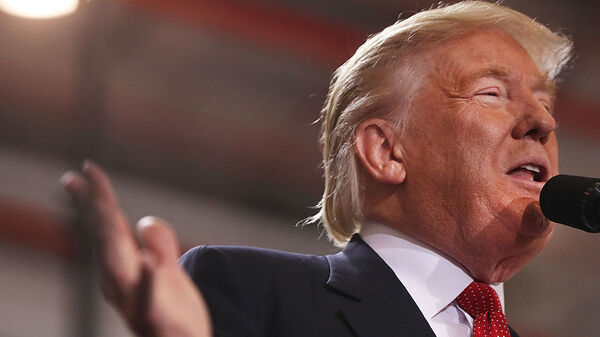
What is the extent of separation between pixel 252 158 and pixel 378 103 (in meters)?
0.57

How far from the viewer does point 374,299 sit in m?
1.60

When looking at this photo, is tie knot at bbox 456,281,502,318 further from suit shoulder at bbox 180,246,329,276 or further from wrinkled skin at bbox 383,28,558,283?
suit shoulder at bbox 180,246,329,276

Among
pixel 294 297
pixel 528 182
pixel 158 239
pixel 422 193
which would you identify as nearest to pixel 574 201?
pixel 528 182

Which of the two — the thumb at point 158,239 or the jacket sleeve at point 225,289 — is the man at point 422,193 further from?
the thumb at point 158,239

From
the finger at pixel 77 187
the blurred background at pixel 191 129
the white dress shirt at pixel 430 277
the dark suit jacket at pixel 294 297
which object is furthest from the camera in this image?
the white dress shirt at pixel 430 277

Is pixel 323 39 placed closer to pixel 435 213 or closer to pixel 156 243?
pixel 435 213

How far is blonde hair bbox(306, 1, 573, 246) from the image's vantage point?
1.88m

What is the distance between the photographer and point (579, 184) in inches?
56.7

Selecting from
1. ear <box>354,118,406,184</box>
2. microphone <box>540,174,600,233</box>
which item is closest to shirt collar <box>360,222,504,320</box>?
ear <box>354,118,406,184</box>

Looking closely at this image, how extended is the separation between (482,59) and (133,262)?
0.99m

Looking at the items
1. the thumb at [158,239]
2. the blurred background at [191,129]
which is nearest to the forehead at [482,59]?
the blurred background at [191,129]

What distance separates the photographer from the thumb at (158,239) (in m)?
1.08

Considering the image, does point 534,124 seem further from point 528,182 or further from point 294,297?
point 294,297

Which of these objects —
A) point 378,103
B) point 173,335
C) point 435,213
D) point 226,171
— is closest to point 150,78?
point 226,171
